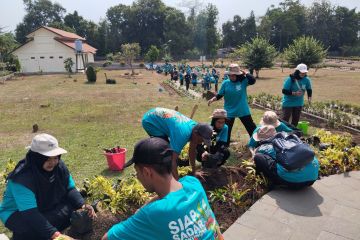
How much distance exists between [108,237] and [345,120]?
332 inches

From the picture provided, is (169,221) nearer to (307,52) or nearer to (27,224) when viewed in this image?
(27,224)

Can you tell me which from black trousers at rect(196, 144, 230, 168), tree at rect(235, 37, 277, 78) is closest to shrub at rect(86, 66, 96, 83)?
tree at rect(235, 37, 277, 78)

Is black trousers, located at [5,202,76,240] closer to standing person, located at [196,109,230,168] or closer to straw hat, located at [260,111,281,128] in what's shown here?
standing person, located at [196,109,230,168]

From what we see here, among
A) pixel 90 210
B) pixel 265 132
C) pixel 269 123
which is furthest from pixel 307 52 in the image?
pixel 90 210

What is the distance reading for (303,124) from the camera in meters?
8.04

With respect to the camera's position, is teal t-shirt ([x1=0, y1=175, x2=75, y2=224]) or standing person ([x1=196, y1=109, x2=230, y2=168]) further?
standing person ([x1=196, y1=109, x2=230, y2=168])

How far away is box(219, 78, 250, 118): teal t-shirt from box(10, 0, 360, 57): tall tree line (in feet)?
205

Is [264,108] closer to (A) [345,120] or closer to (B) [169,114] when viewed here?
(A) [345,120]

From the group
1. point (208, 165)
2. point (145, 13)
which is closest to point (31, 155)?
point (208, 165)

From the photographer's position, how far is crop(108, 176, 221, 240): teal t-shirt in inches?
68.2

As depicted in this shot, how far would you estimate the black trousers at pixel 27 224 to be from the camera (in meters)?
3.18

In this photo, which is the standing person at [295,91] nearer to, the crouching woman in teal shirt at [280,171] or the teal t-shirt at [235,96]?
the teal t-shirt at [235,96]

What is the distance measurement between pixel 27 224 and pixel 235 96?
4594 millimetres

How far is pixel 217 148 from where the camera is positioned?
5270 millimetres
